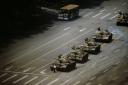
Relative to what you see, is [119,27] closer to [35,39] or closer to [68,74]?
[35,39]

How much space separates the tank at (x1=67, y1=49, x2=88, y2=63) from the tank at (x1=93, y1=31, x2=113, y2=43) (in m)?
10.8

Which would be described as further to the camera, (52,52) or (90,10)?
(90,10)

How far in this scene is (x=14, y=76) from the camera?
203 feet

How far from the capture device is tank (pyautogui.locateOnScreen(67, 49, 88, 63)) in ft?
218

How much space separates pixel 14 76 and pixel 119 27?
3496 centimetres

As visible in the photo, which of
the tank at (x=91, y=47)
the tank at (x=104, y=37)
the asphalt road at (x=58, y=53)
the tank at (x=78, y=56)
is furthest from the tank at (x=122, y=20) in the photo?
the tank at (x=78, y=56)

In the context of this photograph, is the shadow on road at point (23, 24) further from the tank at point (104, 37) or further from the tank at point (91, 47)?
the tank at point (91, 47)

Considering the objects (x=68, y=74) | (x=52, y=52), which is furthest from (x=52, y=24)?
(x=68, y=74)


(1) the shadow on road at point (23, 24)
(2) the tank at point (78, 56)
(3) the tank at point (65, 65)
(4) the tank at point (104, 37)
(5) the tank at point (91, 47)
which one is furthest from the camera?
(1) the shadow on road at point (23, 24)

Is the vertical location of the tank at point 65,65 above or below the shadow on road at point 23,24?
below

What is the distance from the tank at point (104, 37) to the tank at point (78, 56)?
10784 mm

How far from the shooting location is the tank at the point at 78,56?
66.3m

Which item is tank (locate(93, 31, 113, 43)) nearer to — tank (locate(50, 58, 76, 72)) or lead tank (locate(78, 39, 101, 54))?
lead tank (locate(78, 39, 101, 54))

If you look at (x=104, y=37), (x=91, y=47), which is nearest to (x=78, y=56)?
(x=91, y=47)
